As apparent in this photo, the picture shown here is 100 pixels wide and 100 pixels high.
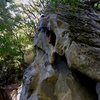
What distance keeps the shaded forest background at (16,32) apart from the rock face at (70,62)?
5.98 m

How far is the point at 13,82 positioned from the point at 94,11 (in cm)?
748

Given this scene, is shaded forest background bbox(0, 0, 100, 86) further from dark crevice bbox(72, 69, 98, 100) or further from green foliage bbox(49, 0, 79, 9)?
dark crevice bbox(72, 69, 98, 100)

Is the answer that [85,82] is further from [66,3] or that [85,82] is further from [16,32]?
[16,32]

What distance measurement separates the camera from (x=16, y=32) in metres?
13.4

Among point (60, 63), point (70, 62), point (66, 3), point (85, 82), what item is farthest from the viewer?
point (60, 63)

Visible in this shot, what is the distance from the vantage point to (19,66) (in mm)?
13445

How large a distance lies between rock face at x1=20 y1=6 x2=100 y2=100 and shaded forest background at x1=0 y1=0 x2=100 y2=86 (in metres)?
5.98

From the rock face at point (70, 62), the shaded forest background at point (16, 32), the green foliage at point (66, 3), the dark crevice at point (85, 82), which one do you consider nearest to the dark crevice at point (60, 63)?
the rock face at point (70, 62)

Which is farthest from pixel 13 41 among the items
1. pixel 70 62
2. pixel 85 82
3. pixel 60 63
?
pixel 70 62

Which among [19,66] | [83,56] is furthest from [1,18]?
[83,56]

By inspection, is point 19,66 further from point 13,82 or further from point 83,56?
point 83,56

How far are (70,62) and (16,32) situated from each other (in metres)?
8.91

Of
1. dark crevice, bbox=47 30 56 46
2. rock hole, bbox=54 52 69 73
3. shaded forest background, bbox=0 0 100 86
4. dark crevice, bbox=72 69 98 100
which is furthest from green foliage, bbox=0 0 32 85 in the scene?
dark crevice, bbox=72 69 98 100

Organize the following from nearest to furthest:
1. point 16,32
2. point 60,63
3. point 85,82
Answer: point 85,82 < point 60,63 < point 16,32
